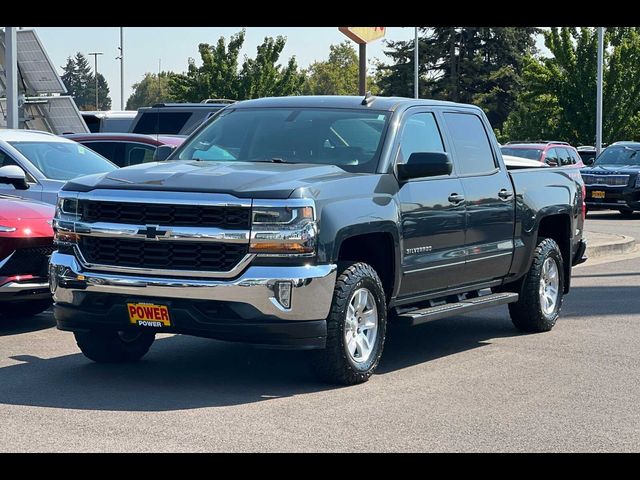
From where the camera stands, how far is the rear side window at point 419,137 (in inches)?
353

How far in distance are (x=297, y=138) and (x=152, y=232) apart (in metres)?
1.70

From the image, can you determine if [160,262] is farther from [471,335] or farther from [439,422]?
[471,335]

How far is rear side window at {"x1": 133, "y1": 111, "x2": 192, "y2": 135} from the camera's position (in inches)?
869

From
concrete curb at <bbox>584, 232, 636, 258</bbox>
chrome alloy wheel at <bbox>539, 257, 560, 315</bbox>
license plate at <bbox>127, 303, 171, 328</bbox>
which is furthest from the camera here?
concrete curb at <bbox>584, 232, 636, 258</bbox>

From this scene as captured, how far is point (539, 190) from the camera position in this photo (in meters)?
10.7

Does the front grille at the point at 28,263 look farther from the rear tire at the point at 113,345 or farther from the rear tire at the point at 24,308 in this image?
the rear tire at the point at 113,345

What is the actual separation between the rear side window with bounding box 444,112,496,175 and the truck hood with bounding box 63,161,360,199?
5.60 feet

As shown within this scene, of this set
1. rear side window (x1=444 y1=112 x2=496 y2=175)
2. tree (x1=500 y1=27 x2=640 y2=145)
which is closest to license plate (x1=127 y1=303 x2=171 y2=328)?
rear side window (x1=444 y1=112 x2=496 y2=175)

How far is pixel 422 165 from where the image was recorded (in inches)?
339

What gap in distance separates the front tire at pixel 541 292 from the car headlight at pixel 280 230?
363 centimetres

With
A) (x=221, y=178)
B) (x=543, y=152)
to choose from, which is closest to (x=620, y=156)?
(x=543, y=152)

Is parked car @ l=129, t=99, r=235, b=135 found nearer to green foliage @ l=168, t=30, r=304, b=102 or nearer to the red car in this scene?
the red car

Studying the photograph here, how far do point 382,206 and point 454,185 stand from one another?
1239 millimetres

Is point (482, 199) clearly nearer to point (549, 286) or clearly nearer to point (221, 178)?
point (549, 286)
